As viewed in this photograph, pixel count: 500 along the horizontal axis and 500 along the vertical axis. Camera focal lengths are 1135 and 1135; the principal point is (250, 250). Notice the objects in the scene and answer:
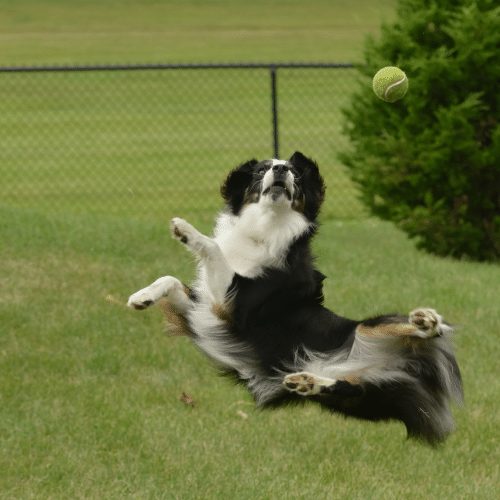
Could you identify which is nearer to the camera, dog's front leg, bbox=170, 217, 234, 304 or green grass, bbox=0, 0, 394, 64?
dog's front leg, bbox=170, 217, 234, 304

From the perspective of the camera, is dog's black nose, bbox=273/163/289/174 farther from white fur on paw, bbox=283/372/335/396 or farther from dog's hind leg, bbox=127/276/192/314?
white fur on paw, bbox=283/372/335/396

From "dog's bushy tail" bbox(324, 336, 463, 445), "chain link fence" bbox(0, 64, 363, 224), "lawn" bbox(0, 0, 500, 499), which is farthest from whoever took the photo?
"chain link fence" bbox(0, 64, 363, 224)

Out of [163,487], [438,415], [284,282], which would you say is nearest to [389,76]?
[284,282]

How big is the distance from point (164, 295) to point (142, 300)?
7.5 inches

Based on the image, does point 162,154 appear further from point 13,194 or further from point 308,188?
point 308,188

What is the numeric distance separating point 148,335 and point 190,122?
13011 millimetres

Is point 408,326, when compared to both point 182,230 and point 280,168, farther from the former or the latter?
point 182,230

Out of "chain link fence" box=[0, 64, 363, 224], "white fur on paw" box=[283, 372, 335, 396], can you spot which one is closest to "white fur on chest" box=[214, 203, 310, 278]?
"white fur on paw" box=[283, 372, 335, 396]

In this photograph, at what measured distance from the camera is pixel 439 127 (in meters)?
10.7

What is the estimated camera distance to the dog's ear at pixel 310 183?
466 cm

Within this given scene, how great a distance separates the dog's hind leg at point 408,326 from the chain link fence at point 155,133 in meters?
7.59

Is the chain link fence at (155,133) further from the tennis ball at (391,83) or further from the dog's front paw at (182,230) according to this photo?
the dog's front paw at (182,230)

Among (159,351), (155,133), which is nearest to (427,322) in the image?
(159,351)

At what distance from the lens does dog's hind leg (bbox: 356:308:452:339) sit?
4.21 metres
